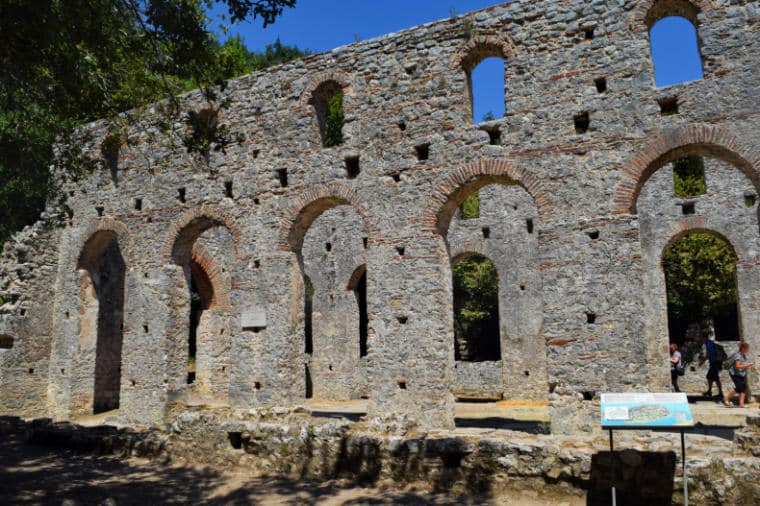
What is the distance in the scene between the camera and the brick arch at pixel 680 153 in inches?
343

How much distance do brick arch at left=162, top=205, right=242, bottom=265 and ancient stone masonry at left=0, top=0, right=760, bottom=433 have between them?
0.05 meters

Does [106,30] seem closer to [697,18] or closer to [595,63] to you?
[595,63]

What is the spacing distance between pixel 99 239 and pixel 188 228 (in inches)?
119

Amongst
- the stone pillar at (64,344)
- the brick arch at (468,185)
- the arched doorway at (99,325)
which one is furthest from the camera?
the arched doorway at (99,325)

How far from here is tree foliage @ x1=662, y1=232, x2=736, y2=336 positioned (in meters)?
20.5

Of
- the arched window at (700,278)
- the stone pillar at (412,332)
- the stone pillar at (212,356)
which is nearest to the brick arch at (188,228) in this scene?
the stone pillar at (412,332)

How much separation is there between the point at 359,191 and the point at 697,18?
237 inches

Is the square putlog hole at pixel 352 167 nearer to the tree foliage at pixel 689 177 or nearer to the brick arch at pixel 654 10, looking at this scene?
the brick arch at pixel 654 10

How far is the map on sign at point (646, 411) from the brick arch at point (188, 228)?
859 centimetres

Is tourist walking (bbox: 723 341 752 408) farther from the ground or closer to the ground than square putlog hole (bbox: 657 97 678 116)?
closer to the ground

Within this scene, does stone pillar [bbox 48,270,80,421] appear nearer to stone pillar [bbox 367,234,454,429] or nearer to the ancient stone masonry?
the ancient stone masonry

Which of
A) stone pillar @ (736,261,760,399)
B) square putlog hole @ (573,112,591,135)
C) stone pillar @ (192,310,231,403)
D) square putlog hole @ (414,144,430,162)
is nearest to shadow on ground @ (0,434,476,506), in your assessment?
square putlog hole @ (414,144,430,162)

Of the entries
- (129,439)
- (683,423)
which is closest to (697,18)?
(683,423)

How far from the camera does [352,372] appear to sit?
17.2 metres
